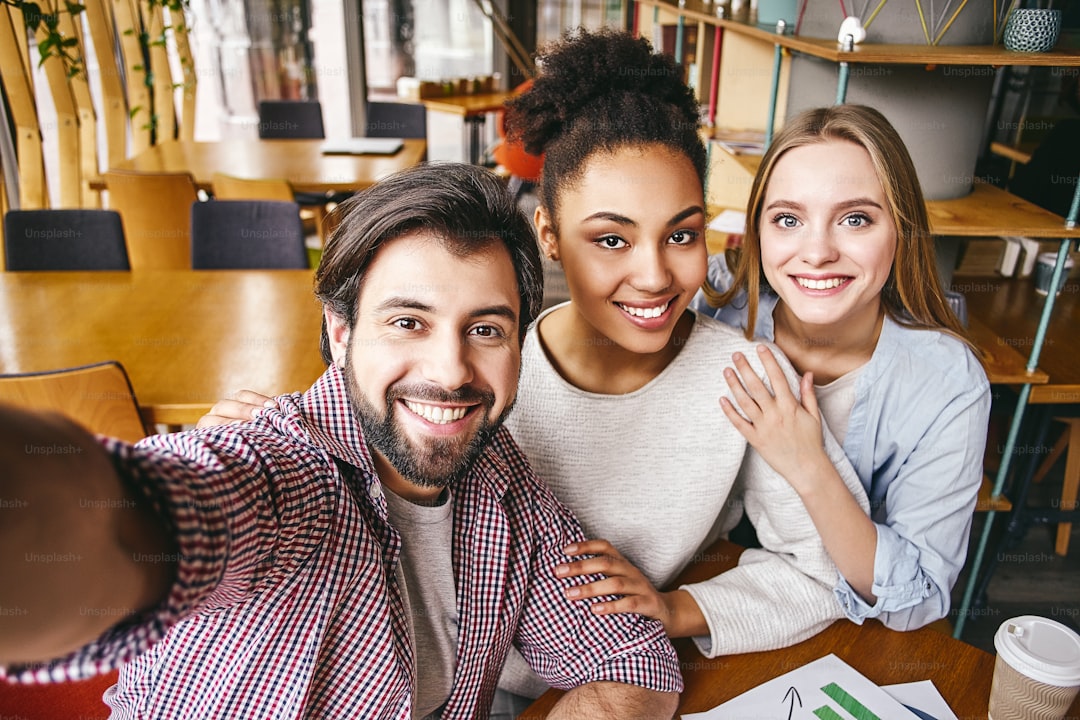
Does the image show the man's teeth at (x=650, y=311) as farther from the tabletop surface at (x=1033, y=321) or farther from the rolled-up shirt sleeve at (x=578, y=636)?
the tabletop surface at (x=1033, y=321)

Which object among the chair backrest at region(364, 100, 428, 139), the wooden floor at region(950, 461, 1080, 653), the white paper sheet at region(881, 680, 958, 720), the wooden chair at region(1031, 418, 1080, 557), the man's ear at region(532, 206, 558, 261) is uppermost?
the man's ear at region(532, 206, 558, 261)

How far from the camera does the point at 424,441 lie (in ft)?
3.51

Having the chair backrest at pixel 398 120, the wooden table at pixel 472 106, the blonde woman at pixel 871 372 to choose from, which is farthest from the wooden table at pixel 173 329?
the wooden table at pixel 472 106

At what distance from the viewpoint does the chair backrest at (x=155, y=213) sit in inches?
134

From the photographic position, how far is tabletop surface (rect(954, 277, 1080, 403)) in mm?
2166

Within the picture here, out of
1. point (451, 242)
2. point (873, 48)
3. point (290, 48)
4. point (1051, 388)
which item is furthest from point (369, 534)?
point (290, 48)

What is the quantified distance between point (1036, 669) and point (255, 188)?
128 inches

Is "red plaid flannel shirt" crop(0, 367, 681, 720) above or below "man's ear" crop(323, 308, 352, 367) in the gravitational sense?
below

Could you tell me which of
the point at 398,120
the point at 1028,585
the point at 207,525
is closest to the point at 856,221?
the point at 207,525

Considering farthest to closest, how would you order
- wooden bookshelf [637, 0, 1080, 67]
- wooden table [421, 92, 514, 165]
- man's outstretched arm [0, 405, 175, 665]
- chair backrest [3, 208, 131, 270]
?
wooden table [421, 92, 514, 165], chair backrest [3, 208, 131, 270], wooden bookshelf [637, 0, 1080, 67], man's outstretched arm [0, 405, 175, 665]

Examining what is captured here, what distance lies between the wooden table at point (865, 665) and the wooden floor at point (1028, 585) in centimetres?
141

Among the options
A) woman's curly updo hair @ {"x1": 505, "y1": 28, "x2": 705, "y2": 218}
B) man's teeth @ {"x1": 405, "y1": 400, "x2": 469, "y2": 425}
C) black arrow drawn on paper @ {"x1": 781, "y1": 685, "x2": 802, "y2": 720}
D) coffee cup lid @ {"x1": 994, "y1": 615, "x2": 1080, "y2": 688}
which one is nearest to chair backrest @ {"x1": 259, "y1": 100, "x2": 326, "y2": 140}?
woman's curly updo hair @ {"x1": 505, "y1": 28, "x2": 705, "y2": 218}

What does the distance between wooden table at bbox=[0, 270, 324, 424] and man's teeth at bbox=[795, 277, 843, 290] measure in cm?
131

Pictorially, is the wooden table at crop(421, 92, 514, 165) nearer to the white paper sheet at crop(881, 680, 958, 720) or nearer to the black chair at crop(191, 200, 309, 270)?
the black chair at crop(191, 200, 309, 270)
